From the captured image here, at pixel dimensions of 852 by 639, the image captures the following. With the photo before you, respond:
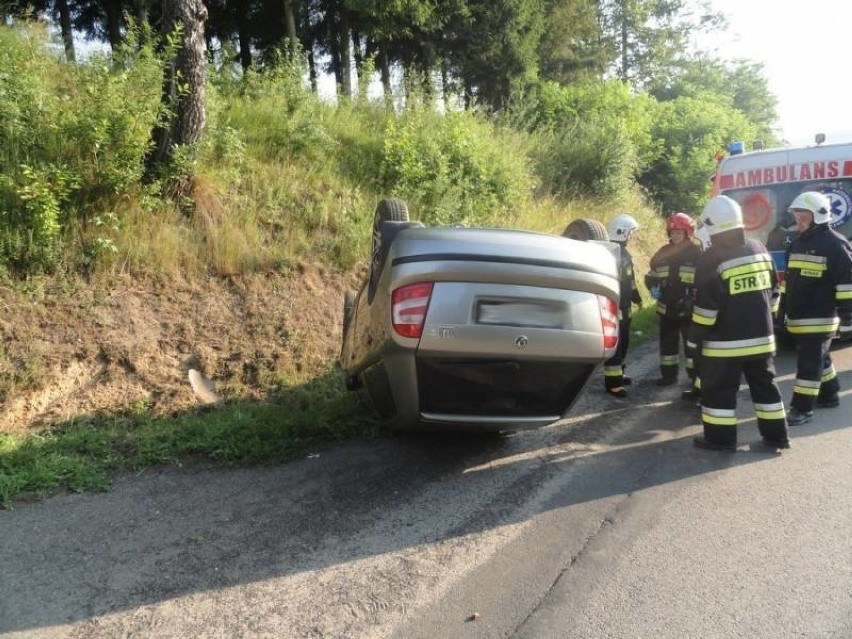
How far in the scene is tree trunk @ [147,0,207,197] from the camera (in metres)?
6.21

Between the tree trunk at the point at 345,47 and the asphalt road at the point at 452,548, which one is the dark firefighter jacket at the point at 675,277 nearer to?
the asphalt road at the point at 452,548

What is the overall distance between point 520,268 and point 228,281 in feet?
12.9

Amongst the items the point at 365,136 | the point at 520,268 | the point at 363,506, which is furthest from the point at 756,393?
the point at 365,136

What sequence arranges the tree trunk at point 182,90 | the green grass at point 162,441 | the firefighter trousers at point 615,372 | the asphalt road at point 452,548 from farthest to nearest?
the tree trunk at point 182,90 → the firefighter trousers at point 615,372 → the green grass at point 162,441 → the asphalt road at point 452,548

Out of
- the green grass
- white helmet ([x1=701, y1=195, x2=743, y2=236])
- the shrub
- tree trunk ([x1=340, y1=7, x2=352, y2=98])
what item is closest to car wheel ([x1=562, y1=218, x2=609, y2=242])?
white helmet ([x1=701, y1=195, x2=743, y2=236])

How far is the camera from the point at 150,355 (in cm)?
518

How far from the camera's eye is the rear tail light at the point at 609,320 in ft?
11.1

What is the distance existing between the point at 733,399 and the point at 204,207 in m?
5.41

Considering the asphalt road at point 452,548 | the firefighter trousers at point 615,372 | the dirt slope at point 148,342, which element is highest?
the dirt slope at point 148,342

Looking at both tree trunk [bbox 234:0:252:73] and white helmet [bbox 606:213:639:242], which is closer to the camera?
white helmet [bbox 606:213:639:242]

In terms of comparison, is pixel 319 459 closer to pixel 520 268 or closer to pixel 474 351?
pixel 474 351

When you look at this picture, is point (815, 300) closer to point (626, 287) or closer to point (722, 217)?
point (722, 217)

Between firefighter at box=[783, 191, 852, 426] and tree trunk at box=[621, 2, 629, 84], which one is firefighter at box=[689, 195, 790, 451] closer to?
firefighter at box=[783, 191, 852, 426]

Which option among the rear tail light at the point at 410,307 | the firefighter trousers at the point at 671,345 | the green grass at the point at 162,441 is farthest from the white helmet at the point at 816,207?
the green grass at the point at 162,441
